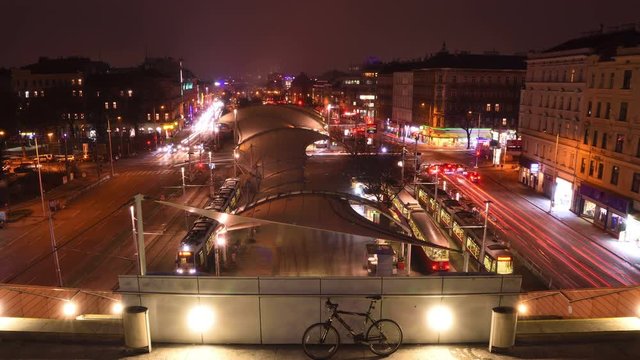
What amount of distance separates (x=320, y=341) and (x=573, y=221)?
104 feet

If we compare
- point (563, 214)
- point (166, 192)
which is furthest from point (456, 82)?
point (166, 192)

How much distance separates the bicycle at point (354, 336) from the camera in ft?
30.7

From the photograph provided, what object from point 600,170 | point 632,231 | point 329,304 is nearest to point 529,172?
point 600,170

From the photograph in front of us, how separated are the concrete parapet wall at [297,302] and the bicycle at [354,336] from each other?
22 cm

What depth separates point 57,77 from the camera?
89.4m

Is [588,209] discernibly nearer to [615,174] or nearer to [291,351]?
[615,174]

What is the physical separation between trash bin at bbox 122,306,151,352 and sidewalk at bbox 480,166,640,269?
27.0m

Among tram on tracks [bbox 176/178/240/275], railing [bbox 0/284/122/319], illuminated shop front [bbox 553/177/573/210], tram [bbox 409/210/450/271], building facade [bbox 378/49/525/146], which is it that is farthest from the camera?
building facade [bbox 378/49/525/146]

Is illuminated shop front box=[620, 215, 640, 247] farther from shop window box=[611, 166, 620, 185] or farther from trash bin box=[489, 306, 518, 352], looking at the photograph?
trash bin box=[489, 306, 518, 352]

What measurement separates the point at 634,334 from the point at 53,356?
1190 cm

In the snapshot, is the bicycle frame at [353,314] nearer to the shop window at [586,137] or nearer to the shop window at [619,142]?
the shop window at [619,142]

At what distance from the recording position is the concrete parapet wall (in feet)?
31.1

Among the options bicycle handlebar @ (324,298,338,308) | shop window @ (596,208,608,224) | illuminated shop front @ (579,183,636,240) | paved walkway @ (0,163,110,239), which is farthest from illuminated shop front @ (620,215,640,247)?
paved walkway @ (0,163,110,239)

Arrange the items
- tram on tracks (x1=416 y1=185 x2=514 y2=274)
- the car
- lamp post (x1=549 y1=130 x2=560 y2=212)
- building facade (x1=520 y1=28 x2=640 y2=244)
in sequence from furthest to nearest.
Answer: the car
lamp post (x1=549 y1=130 x2=560 y2=212)
building facade (x1=520 y1=28 x2=640 y2=244)
tram on tracks (x1=416 y1=185 x2=514 y2=274)
